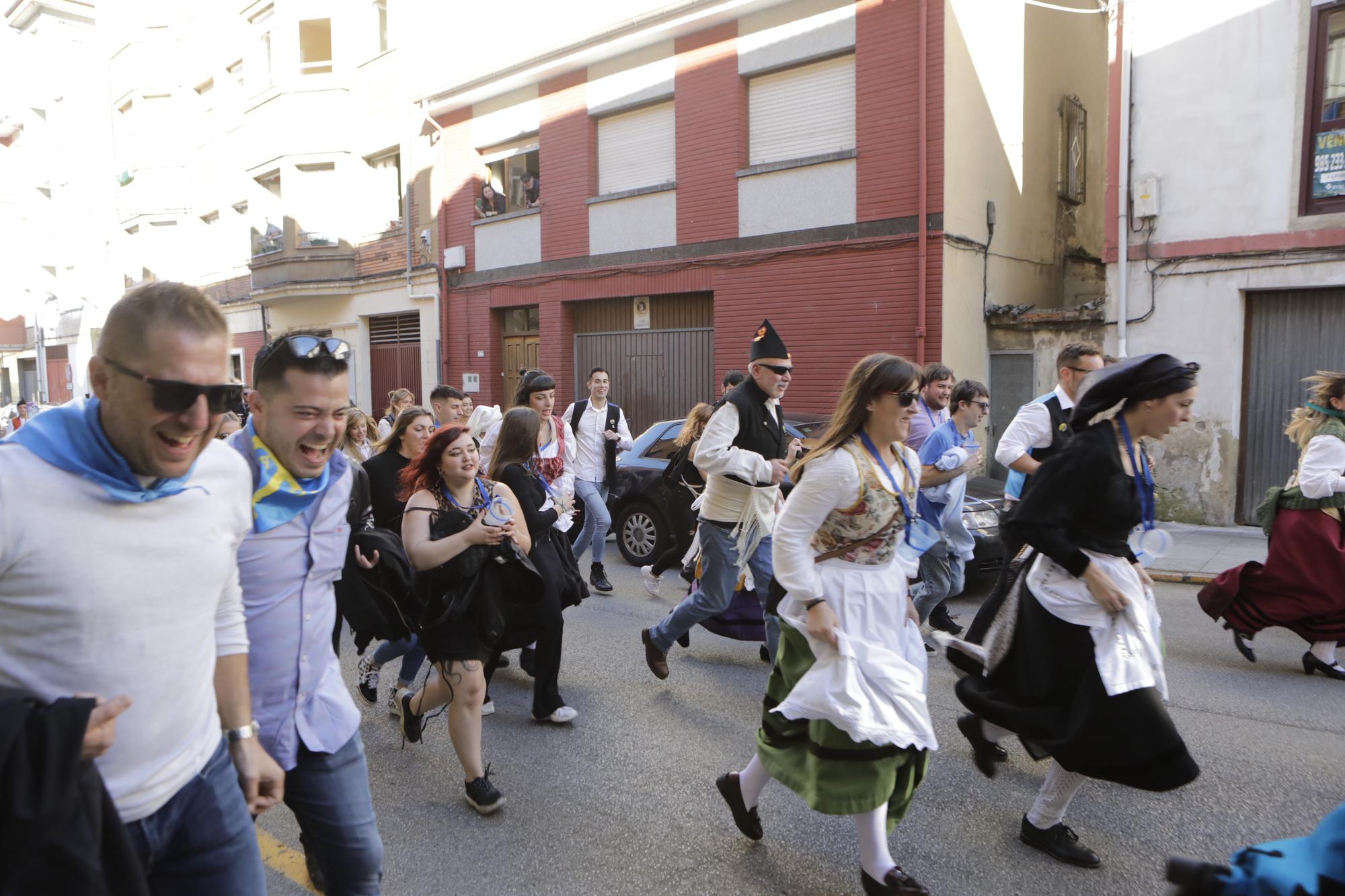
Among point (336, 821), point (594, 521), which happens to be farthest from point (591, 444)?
point (336, 821)

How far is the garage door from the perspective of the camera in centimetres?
1004

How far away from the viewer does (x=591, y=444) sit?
27.0 ft

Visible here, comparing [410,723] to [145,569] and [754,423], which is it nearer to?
[754,423]

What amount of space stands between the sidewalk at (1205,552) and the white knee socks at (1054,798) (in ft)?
17.9

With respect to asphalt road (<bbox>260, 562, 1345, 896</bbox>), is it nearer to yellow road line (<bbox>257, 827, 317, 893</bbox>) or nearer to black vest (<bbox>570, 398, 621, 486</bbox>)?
yellow road line (<bbox>257, 827, 317, 893</bbox>)

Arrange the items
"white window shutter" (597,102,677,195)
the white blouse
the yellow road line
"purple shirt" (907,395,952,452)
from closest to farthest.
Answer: the white blouse, the yellow road line, "purple shirt" (907,395,952,452), "white window shutter" (597,102,677,195)

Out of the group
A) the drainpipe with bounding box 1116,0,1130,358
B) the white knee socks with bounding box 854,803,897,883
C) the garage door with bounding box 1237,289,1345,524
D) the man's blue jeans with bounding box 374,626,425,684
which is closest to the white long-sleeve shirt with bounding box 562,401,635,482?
the man's blue jeans with bounding box 374,626,425,684

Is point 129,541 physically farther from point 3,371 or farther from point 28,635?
point 3,371

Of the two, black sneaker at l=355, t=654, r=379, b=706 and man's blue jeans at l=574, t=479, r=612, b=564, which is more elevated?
man's blue jeans at l=574, t=479, r=612, b=564

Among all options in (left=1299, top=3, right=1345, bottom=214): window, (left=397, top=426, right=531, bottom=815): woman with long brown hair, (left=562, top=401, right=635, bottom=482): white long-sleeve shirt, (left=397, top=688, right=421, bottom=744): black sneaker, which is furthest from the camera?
(left=1299, top=3, right=1345, bottom=214): window

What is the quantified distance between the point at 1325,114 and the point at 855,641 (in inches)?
404

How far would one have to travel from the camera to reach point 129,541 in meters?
1.71

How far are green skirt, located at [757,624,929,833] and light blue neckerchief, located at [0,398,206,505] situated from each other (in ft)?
7.10

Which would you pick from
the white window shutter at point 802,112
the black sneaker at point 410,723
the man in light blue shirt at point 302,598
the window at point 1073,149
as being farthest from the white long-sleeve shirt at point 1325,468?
the window at point 1073,149
